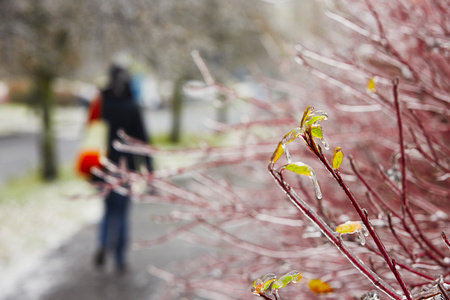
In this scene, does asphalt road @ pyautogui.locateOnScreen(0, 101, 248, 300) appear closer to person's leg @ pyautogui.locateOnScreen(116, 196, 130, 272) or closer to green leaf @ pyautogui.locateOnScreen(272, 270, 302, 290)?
person's leg @ pyautogui.locateOnScreen(116, 196, 130, 272)

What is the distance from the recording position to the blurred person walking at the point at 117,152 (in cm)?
479

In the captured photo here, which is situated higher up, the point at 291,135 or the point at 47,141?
the point at 291,135

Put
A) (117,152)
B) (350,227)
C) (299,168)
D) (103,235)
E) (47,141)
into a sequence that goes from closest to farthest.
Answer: (299,168)
(350,227)
(117,152)
(103,235)
(47,141)


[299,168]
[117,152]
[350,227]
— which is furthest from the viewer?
[117,152]

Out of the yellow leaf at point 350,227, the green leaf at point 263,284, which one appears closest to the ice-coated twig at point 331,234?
the yellow leaf at point 350,227

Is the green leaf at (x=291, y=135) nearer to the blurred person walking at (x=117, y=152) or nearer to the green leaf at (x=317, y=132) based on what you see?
the green leaf at (x=317, y=132)

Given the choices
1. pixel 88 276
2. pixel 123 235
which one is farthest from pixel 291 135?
pixel 88 276

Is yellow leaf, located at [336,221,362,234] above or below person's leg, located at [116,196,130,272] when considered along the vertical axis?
above

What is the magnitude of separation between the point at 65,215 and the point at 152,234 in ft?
4.97

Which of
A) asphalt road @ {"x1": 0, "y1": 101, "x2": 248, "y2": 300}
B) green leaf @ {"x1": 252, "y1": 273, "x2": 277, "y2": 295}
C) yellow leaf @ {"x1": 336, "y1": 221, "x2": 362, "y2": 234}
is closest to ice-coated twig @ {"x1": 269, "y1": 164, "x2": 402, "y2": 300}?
yellow leaf @ {"x1": 336, "y1": 221, "x2": 362, "y2": 234}

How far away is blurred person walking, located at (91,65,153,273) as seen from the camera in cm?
479

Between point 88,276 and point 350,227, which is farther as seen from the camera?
point 88,276

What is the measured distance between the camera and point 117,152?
475 centimetres

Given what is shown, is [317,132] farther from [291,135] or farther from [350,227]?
[350,227]
